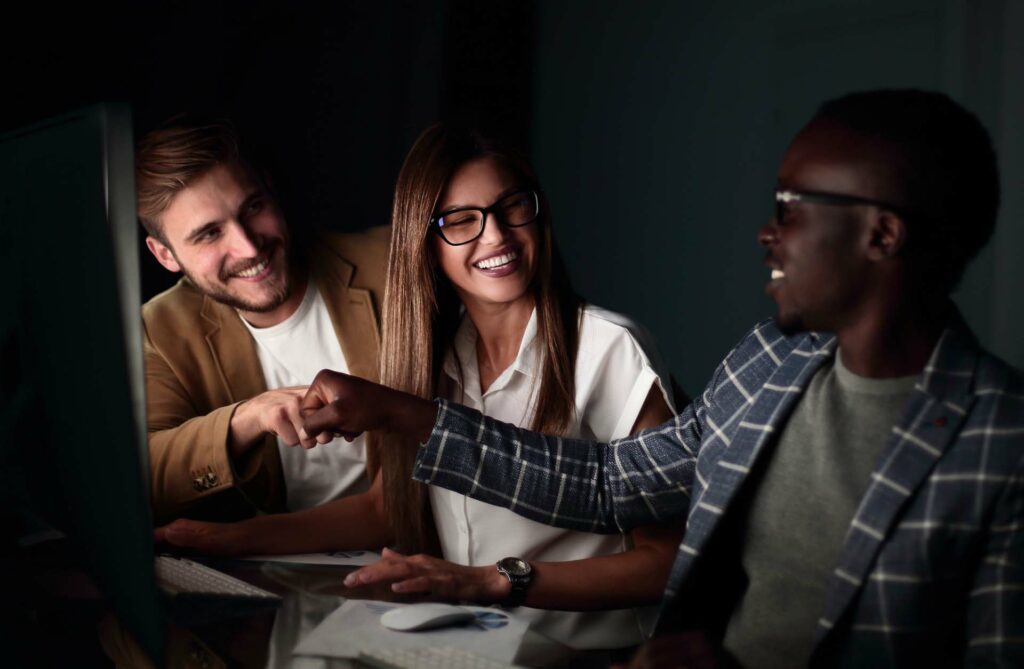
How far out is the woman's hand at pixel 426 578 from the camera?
1.32 meters

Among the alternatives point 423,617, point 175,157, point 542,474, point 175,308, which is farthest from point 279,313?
point 423,617

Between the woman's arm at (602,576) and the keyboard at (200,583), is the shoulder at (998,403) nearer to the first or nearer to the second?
the woman's arm at (602,576)

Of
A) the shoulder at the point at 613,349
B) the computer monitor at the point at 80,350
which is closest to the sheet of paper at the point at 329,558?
the shoulder at the point at 613,349

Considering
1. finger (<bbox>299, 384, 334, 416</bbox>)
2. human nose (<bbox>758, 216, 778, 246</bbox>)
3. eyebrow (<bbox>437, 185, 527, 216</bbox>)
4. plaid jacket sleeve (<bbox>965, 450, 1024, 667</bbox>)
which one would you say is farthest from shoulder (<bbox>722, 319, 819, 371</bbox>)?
finger (<bbox>299, 384, 334, 416</bbox>)

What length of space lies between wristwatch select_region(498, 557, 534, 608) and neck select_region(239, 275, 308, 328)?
0.74 meters

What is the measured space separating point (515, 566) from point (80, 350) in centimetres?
87

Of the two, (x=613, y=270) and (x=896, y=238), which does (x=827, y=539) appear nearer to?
(x=896, y=238)

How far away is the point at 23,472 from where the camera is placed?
876 mm

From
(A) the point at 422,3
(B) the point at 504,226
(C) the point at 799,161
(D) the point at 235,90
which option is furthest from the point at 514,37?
(C) the point at 799,161

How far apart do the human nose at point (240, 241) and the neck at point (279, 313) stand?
12cm

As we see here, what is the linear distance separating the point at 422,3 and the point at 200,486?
1.93 metres

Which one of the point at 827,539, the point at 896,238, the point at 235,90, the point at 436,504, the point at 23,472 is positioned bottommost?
the point at 436,504

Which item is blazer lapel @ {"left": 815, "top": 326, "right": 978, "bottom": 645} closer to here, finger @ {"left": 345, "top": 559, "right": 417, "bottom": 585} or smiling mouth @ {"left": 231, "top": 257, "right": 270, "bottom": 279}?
finger @ {"left": 345, "top": 559, "right": 417, "bottom": 585}

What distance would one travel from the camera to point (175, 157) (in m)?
1.83
